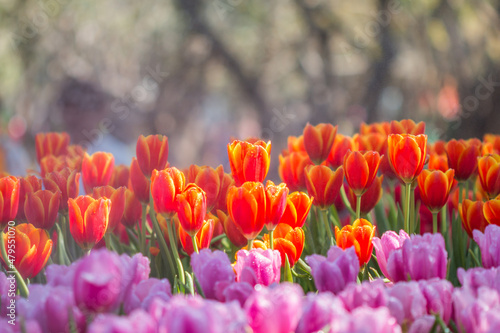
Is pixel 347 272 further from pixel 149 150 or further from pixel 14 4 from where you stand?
pixel 14 4

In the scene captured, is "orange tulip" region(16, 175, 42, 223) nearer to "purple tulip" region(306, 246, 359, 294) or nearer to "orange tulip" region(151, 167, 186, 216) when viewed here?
"orange tulip" region(151, 167, 186, 216)

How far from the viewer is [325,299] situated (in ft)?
2.03

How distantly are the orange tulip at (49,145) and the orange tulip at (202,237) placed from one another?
71 cm

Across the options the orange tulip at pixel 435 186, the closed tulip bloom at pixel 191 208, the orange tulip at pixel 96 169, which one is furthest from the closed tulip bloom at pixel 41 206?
the orange tulip at pixel 435 186

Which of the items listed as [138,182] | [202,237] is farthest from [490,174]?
[138,182]

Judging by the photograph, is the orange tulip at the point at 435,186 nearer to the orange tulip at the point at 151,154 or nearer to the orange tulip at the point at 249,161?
the orange tulip at the point at 249,161

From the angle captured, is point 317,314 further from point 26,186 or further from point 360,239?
point 26,186

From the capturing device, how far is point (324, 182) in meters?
1.12

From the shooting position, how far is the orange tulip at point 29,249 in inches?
35.8

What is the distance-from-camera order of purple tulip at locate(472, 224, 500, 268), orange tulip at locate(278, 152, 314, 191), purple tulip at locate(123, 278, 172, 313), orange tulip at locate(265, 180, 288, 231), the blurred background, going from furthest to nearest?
the blurred background
orange tulip at locate(278, 152, 314, 191)
orange tulip at locate(265, 180, 288, 231)
purple tulip at locate(472, 224, 500, 268)
purple tulip at locate(123, 278, 172, 313)

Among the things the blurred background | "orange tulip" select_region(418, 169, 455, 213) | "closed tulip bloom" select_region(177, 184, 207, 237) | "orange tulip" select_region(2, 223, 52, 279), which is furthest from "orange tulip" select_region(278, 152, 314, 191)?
the blurred background

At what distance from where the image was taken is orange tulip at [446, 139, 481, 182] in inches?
50.1

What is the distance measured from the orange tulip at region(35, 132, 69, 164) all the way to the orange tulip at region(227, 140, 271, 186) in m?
0.72

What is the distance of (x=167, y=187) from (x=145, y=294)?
1.04ft
